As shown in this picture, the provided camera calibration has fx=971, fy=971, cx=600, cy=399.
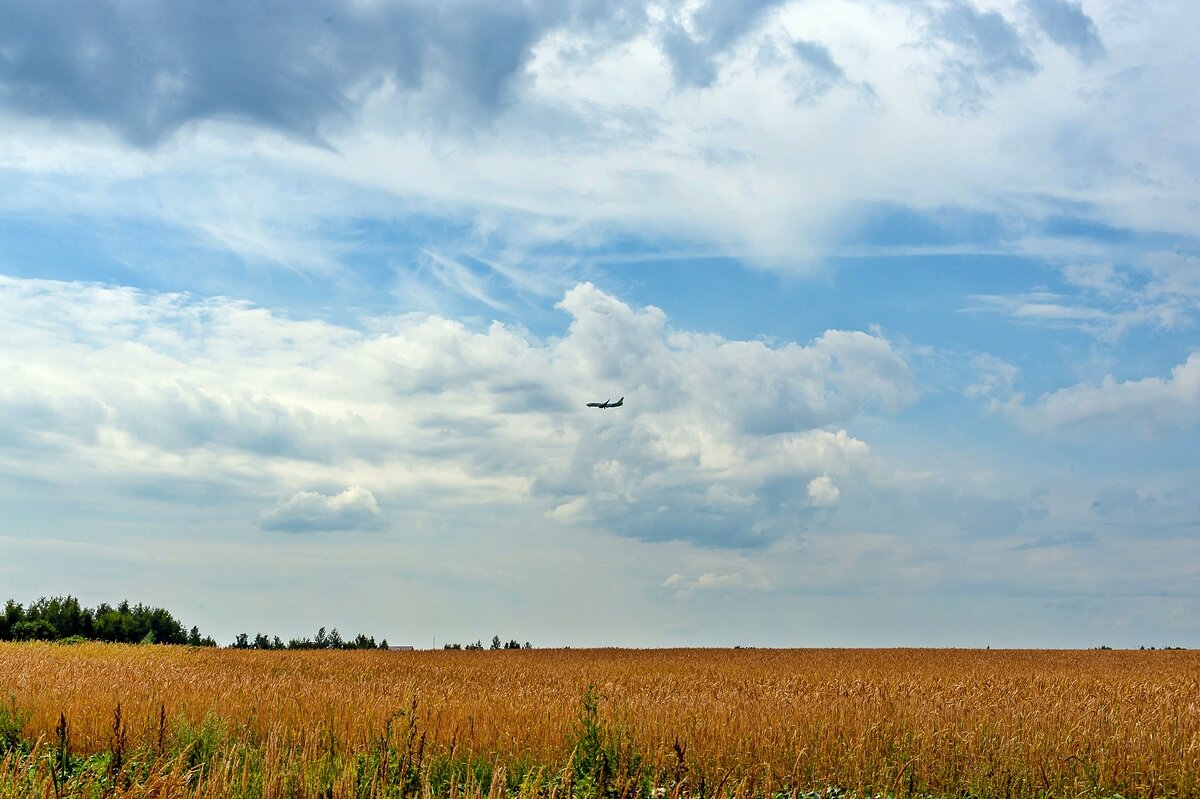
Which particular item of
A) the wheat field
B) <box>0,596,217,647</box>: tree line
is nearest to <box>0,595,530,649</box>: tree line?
<box>0,596,217,647</box>: tree line

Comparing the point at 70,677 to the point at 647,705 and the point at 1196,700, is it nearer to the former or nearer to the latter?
the point at 647,705

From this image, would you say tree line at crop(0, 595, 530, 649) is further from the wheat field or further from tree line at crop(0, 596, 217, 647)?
the wheat field

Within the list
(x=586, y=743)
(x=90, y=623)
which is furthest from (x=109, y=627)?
(x=586, y=743)

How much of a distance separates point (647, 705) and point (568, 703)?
75.4 inches

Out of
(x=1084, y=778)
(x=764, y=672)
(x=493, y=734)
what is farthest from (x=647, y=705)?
(x=764, y=672)

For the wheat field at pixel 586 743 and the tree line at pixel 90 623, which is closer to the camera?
the wheat field at pixel 586 743

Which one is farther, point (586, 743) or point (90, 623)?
point (90, 623)

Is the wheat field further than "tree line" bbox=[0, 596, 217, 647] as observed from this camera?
No

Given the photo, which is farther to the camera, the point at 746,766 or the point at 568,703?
the point at 568,703

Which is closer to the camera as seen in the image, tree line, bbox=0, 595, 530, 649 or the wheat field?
the wheat field

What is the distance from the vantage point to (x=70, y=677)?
3036cm

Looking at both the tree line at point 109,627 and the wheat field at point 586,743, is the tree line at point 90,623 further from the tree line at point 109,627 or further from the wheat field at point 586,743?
the wheat field at point 586,743

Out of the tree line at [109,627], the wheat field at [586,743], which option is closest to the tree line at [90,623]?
the tree line at [109,627]

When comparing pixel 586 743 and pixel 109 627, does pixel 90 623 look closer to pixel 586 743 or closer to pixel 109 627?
pixel 109 627
